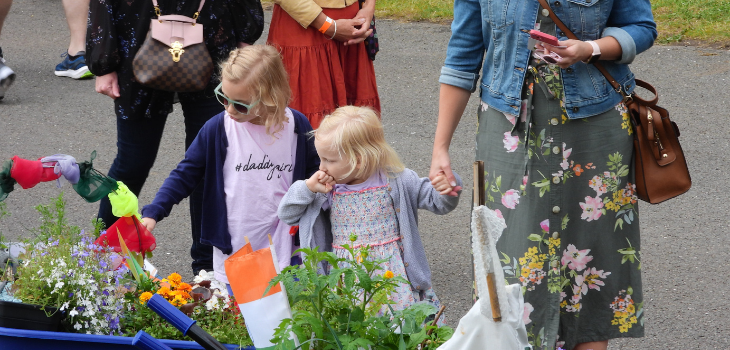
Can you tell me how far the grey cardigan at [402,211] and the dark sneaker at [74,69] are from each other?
16.6 feet

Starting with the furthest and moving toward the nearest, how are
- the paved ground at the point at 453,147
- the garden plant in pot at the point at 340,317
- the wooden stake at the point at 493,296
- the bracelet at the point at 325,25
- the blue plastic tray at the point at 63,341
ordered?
the paved ground at the point at 453,147
the bracelet at the point at 325,25
the blue plastic tray at the point at 63,341
the garden plant in pot at the point at 340,317
the wooden stake at the point at 493,296

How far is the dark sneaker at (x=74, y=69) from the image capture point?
7.03 metres

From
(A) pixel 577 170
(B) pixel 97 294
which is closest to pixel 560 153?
(A) pixel 577 170

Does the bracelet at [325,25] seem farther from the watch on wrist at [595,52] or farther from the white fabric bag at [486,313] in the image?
the white fabric bag at [486,313]

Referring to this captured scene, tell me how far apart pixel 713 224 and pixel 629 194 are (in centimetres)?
212

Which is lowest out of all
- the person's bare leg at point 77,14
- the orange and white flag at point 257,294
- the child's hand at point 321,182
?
the person's bare leg at point 77,14

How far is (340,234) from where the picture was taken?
2562 mm

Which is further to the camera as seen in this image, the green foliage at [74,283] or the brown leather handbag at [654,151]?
the brown leather handbag at [654,151]

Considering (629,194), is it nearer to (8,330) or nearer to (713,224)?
(8,330)

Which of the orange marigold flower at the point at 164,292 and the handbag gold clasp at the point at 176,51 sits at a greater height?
the handbag gold clasp at the point at 176,51

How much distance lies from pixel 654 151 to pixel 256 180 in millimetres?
1323

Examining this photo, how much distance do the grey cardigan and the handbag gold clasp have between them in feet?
2.60

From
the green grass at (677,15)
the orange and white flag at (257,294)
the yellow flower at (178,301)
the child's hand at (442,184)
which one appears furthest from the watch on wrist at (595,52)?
the green grass at (677,15)

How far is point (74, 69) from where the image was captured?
7.07 metres
